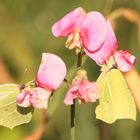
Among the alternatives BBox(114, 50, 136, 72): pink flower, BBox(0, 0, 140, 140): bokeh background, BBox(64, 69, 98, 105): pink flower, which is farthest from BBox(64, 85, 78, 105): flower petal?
BBox(0, 0, 140, 140): bokeh background

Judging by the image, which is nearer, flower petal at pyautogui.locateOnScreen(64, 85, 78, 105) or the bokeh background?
flower petal at pyautogui.locateOnScreen(64, 85, 78, 105)

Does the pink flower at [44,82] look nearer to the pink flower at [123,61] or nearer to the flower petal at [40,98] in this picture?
the flower petal at [40,98]

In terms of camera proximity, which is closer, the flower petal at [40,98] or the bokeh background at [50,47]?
the flower petal at [40,98]

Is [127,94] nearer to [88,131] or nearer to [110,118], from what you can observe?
[110,118]

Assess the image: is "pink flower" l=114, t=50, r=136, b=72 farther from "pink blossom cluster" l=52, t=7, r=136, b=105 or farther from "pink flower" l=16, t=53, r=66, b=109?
"pink flower" l=16, t=53, r=66, b=109

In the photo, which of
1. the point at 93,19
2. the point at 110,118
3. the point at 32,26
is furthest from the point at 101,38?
the point at 32,26

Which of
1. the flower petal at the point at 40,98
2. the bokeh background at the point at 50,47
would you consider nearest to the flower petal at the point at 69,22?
the flower petal at the point at 40,98
